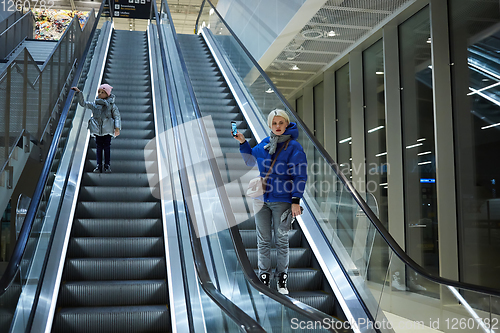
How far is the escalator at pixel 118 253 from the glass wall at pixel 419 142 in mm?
4665

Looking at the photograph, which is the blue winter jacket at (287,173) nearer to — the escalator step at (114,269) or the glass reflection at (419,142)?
the escalator step at (114,269)

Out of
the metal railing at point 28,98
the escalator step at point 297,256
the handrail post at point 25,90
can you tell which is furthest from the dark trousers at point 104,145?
the escalator step at point 297,256

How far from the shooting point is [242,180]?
6773 mm

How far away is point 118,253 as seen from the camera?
5.15 m

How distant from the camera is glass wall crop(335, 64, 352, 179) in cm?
1153

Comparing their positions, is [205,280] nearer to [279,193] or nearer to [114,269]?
[279,193]

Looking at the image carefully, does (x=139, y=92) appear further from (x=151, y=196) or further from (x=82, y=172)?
(x=151, y=196)

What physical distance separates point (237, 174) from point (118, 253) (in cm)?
234

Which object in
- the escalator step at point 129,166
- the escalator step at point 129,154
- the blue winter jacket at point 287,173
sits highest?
the escalator step at point 129,154

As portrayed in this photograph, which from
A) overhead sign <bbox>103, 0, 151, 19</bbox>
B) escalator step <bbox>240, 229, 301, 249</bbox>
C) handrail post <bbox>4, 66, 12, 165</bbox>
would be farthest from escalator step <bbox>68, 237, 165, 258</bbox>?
overhead sign <bbox>103, 0, 151, 19</bbox>

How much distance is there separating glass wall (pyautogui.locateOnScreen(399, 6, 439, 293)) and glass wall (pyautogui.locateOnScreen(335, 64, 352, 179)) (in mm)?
2645

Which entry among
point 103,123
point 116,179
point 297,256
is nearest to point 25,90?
point 103,123

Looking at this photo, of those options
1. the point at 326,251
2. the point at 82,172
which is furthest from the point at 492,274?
the point at 82,172

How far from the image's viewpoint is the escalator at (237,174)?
475 cm
